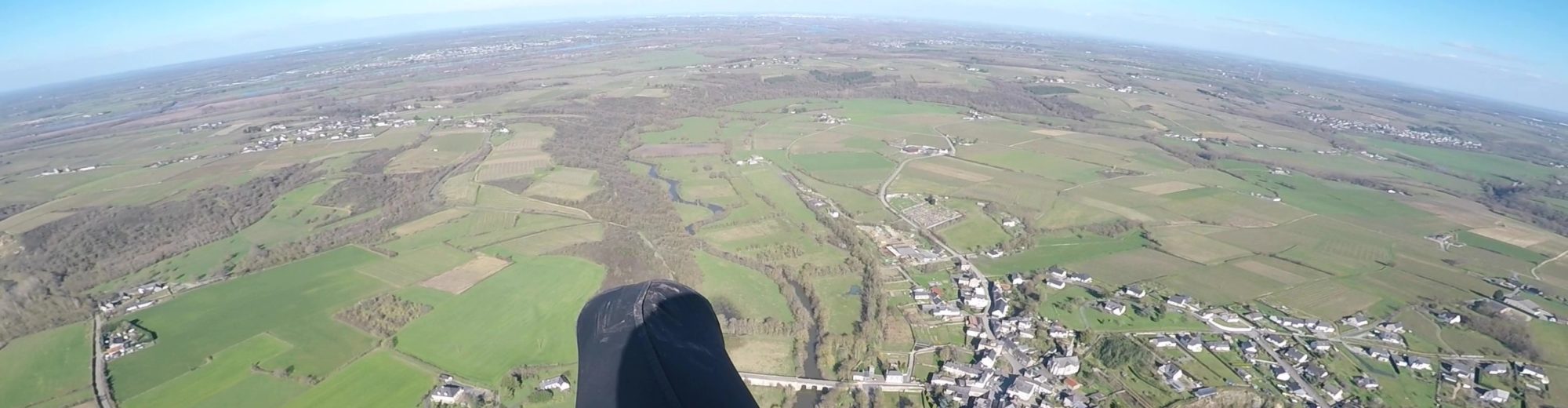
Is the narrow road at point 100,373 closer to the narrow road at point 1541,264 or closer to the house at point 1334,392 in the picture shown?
the house at point 1334,392

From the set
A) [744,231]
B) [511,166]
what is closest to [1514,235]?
[744,231]

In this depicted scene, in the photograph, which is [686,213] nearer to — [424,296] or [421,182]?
[424,296]

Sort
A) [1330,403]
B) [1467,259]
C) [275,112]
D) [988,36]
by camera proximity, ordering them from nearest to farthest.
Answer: [1330,403] < [1467,259] < [275,112] < [988,36]

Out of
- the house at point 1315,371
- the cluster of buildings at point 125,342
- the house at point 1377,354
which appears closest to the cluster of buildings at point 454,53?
the cluster of buildings at point 125,342

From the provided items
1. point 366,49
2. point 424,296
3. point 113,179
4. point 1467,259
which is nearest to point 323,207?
point 424,296

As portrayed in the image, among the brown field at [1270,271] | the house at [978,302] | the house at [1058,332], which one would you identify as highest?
the brown field at [1270,271]

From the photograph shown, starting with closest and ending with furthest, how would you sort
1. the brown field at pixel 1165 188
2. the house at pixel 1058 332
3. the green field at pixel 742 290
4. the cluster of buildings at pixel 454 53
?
the house at pixel 1058 332, the green field at pixel 742 290, the brown field at pixel 1165 188, the cluster of buildings at pixel 454 53
